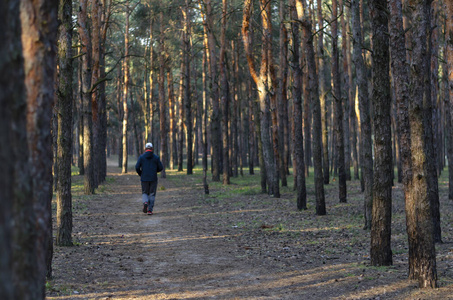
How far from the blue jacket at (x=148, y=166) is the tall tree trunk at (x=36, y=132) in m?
11.6

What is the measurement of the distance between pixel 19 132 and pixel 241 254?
7015mm

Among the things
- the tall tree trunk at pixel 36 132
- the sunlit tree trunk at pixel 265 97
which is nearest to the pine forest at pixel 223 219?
the tall tree trunk at pixel 36 132

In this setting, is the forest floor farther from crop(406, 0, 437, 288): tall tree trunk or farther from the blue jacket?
the blue jacket

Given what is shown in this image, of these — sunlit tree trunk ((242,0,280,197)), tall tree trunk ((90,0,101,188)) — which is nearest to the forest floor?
sunlit tree trunk ((242,0,280,197))

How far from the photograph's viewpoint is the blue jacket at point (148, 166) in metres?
15.0

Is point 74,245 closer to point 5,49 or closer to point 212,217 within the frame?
point 212,217

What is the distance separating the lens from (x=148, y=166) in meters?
15.1

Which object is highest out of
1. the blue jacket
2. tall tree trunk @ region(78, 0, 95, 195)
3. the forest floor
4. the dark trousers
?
tall tree trunk @ region(78, 0, 95, 195)

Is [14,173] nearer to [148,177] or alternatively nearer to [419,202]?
[419,202]

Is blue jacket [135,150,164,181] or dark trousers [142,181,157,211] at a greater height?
blue jacket [135,150,164,181]

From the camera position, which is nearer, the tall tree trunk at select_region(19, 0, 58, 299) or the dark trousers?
the tall tree trunk at select_region(19, 0, 58, 299)

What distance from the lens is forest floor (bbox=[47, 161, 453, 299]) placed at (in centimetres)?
671

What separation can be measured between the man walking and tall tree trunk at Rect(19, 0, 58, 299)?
11.4 m

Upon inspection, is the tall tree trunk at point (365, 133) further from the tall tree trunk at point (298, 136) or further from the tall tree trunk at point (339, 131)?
the tall tree trunk at point (339, 131)
